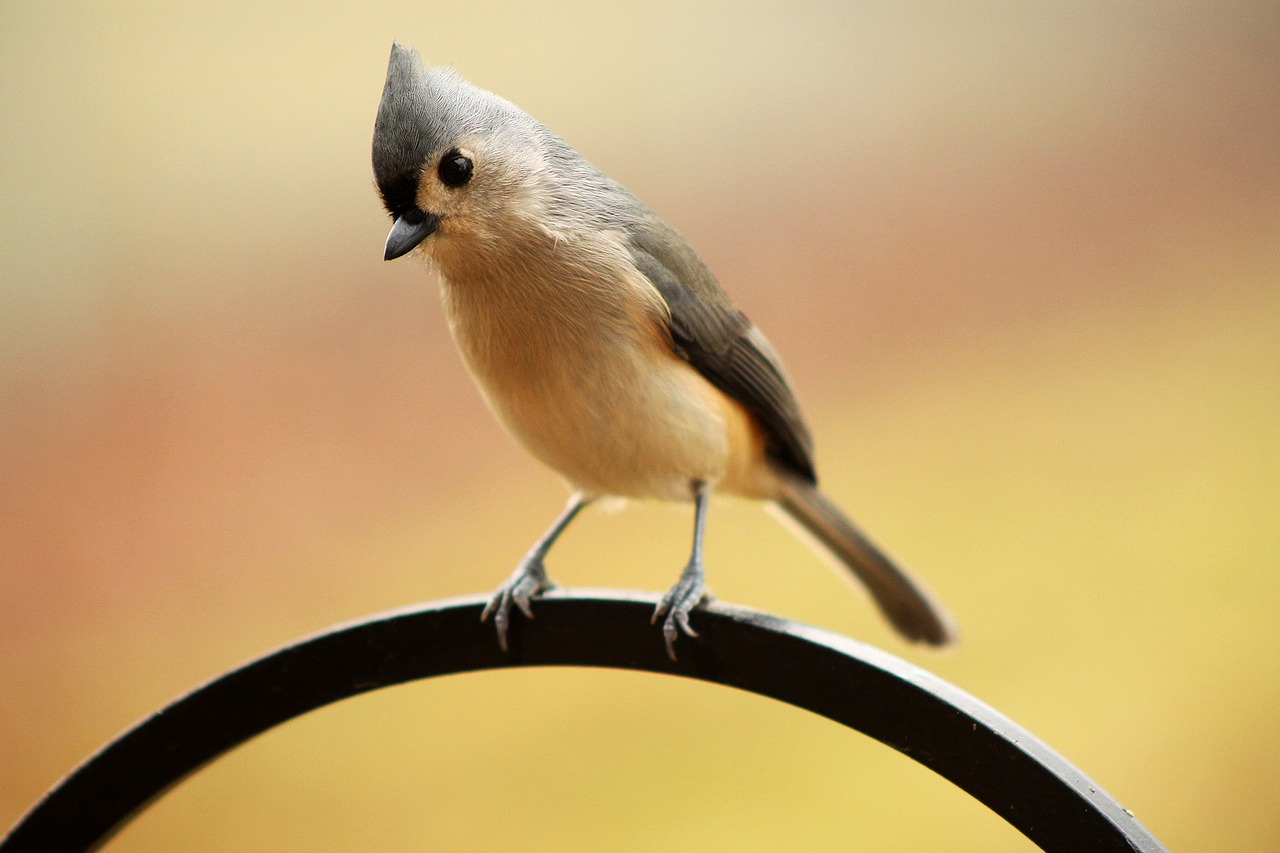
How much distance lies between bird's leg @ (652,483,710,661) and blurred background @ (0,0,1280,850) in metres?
1.38

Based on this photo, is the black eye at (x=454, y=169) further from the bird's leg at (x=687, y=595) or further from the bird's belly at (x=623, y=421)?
the bird's leg at (x=687, y=595)

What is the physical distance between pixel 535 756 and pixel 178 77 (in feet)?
6.24

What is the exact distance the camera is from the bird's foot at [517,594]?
3.81 ft

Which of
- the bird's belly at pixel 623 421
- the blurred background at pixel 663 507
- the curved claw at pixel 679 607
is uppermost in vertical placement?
the blurred background at pixel 663 507

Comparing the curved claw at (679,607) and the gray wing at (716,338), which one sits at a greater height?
the gray wing at (716,338)

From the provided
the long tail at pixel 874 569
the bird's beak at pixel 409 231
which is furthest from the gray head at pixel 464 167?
the long tail at pixel 874 569

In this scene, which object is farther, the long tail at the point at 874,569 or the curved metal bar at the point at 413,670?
the long tail at the point at 874,569

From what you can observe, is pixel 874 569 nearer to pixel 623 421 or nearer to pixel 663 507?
pixel 623 421

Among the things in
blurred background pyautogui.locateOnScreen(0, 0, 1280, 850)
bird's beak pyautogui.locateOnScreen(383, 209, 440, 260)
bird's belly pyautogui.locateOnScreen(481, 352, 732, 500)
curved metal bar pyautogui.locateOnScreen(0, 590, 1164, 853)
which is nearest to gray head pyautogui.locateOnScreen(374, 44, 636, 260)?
bird's beak pyautogui.locateOnScreen(383, 209, 440, 260)

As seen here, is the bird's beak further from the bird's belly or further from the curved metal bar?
the curved metal bar

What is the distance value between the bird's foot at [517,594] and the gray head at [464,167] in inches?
15.2

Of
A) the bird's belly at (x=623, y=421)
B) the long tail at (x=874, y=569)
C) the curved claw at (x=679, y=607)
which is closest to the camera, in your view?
the curved claw at (x=679, y=607)

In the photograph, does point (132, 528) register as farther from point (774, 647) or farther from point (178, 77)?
point (774, 647)

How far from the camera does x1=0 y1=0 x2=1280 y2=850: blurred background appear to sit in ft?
8.90
